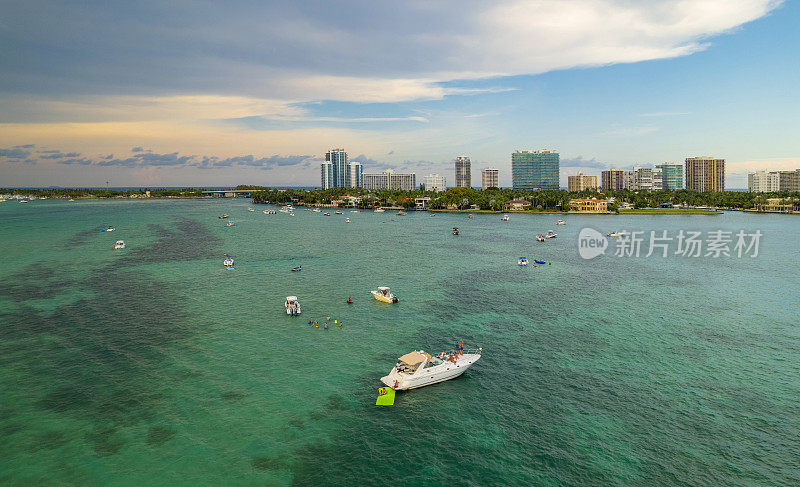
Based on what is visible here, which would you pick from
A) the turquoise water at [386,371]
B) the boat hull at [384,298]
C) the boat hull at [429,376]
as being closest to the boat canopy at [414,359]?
the boat hull at [429,376]

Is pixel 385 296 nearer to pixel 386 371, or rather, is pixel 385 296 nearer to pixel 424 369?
pixel 386 371

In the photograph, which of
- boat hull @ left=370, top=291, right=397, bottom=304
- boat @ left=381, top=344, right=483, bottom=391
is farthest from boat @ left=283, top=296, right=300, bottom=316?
boat @ left=381, top=344, right=483, bottom=391

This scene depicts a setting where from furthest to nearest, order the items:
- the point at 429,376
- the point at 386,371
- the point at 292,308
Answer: the point at 292,308 < the point at 386,371 < the point at 429,376

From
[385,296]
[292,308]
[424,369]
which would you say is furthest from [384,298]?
[424,369]

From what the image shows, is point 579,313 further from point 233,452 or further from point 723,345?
point 233,452

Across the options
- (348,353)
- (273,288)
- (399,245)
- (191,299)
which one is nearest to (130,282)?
(191,299)

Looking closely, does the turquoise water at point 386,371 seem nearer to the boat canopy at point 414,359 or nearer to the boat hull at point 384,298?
the boat hull at point 384,298
